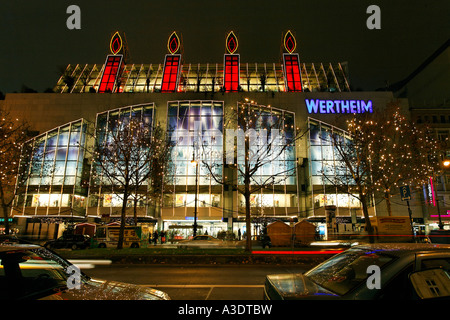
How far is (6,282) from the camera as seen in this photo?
3.10 meters

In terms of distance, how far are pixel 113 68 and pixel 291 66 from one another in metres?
34.2

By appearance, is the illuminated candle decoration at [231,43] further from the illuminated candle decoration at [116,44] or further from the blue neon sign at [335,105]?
the illuminated candle decoration at [116,44]

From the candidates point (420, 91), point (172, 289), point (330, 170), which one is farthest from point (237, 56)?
point (172, 289)

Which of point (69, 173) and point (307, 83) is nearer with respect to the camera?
point (69, 173)

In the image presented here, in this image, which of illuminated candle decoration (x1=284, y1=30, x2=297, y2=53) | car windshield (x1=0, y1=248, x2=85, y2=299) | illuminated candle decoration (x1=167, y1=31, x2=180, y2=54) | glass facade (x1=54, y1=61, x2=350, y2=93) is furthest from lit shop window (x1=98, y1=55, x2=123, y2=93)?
car windshield (x1=0, y1=248, x2=85, y2=299)

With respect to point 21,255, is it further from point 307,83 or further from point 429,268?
point 307,83

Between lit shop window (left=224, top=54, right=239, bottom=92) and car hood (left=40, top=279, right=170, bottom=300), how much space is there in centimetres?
4534

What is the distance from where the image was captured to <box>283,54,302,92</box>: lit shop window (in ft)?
158

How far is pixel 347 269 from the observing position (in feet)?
12.3

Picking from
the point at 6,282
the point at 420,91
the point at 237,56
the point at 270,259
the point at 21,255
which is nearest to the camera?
the point at 6,282

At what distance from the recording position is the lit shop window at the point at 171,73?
47844 mm

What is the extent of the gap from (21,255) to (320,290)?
3801 millimetres

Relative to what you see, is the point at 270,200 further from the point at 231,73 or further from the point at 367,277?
the point at 367,277

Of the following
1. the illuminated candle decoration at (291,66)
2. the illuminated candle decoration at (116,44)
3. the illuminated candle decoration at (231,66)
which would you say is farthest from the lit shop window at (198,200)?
the illuminated candle decoration at (116,44)
